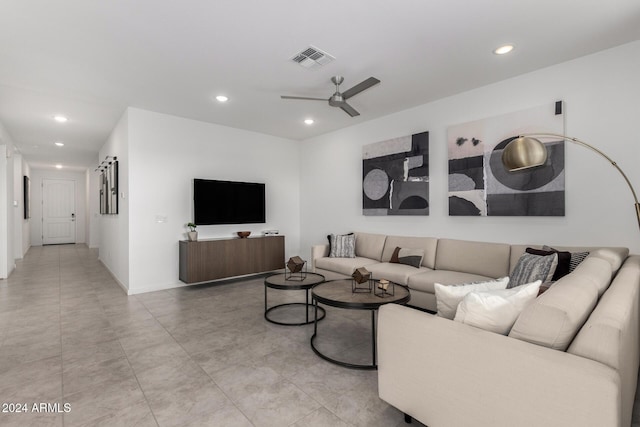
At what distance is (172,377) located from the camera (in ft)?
7.48

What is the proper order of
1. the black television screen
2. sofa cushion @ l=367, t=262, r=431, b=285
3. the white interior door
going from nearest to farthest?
sofa cushion @ l=367, t=262, r=431, b=285 → the black television screen → the white interior door

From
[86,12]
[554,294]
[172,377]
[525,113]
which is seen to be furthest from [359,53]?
[172,377]

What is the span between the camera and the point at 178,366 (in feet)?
8.01

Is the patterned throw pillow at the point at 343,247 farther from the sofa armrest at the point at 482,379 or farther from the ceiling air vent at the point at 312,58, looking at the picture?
the sofa armrest at the point at 482,379

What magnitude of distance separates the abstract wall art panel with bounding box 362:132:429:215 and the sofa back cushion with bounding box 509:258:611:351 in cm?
299

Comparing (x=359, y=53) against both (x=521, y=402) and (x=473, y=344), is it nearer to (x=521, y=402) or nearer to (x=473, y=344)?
(x=473, y=344)

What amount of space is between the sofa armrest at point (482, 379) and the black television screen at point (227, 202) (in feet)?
13.4

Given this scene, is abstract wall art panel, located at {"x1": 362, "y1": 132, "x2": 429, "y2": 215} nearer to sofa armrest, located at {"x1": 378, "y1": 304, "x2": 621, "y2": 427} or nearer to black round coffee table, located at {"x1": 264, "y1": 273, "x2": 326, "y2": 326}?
black round coffee table, located at {"x1": 264, "y1": 273, "x2": 326, "y2": 326}

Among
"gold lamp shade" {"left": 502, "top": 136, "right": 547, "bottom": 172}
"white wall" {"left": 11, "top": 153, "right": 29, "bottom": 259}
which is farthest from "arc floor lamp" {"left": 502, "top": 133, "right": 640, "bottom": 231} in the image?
"white wall" {"left": 11, "top": 153, "right": 29, "bottom": 259}

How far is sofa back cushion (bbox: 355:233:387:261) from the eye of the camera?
4.75 m

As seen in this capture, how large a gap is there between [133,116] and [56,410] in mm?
3805

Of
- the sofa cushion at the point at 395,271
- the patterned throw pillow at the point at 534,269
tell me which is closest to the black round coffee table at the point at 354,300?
the sofa cushion at the point at 395,271

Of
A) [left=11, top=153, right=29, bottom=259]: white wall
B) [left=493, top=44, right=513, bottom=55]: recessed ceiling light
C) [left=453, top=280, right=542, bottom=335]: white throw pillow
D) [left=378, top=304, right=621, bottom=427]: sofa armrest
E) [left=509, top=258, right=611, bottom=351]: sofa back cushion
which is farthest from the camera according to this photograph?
[left=11, top=153, right=29, bottom=259]: white wall

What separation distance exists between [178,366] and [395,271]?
251cm
